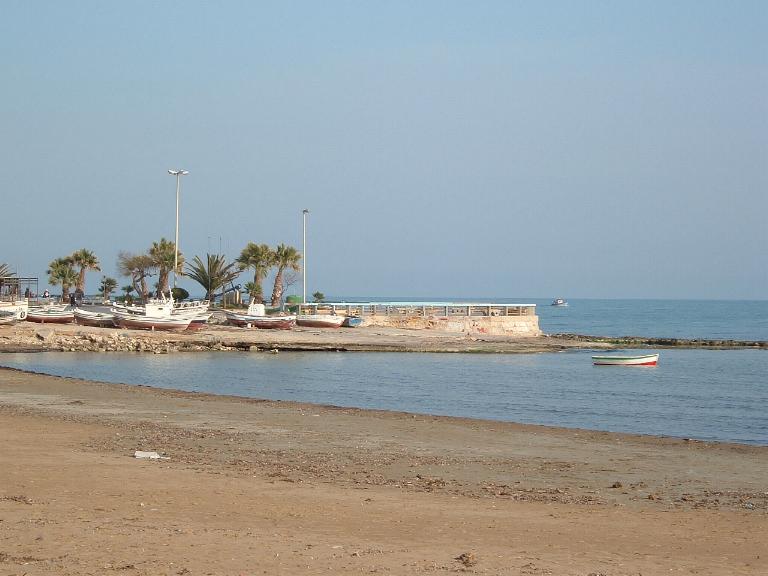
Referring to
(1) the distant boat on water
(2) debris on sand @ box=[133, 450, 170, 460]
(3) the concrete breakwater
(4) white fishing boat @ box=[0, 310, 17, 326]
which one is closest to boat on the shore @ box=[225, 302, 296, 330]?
(3) the concrete breakwater

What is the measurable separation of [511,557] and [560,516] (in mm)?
2582

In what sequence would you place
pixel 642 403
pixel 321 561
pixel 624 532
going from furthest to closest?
1. pixel 642 403
2. pixel 624 532
3. pixel 321 561

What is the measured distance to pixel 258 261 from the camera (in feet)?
304

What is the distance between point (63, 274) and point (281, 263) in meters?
24.2

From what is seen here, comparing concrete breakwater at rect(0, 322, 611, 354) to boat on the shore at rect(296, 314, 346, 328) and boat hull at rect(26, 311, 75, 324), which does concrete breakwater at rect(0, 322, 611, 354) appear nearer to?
boat hull at rect(26, 311, 75, 324)

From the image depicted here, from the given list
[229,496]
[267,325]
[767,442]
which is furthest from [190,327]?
[229,496]

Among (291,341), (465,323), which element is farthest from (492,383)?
(465,323)

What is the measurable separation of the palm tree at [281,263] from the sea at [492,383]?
104 ft

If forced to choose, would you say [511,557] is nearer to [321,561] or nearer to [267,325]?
[321,561]

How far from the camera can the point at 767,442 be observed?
24.0m

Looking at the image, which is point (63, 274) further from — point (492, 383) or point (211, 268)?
point (492, 383)

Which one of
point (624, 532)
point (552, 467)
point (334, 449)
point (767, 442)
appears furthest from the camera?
point (767, 442)

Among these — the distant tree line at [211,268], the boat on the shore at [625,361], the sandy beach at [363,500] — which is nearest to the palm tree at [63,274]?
the distant tree line at [211,268]

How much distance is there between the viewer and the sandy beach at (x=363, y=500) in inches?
355
